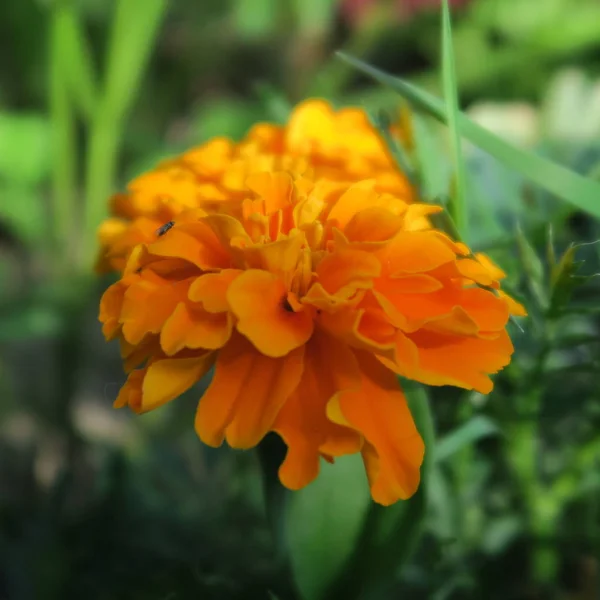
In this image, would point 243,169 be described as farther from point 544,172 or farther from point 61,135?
point 61,135

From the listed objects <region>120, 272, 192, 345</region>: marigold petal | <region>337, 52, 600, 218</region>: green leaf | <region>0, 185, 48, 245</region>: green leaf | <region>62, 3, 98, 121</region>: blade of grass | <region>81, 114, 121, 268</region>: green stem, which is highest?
<region>337, 52, 600, 218</region>: green leaf

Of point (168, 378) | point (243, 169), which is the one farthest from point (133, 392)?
point (243, 169)

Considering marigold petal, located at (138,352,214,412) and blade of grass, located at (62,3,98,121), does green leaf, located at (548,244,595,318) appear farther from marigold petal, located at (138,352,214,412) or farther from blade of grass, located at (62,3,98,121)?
blade of grass, located at (62,3,98,121)

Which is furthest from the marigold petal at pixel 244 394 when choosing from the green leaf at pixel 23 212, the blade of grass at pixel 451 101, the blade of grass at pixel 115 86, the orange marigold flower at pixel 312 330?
the green leaf at pixel 23 212

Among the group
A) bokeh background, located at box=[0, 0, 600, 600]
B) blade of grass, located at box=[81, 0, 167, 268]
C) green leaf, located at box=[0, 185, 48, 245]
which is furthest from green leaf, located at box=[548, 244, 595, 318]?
green leaf, located at box=[0, 185, 48, 245]

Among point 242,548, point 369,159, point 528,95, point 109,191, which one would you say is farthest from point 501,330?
point 528,95

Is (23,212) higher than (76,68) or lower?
lower

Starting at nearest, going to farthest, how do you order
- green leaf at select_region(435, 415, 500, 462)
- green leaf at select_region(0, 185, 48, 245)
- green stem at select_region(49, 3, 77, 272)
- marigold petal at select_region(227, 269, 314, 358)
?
marigold petal at select_region(227, 269, 314, 358)
green leaf at select_region(435, 415, 500, 462)
green stem at select_region(49, 3, 77, 272)
green leaf at select_region(0, 185, 48, 245)
